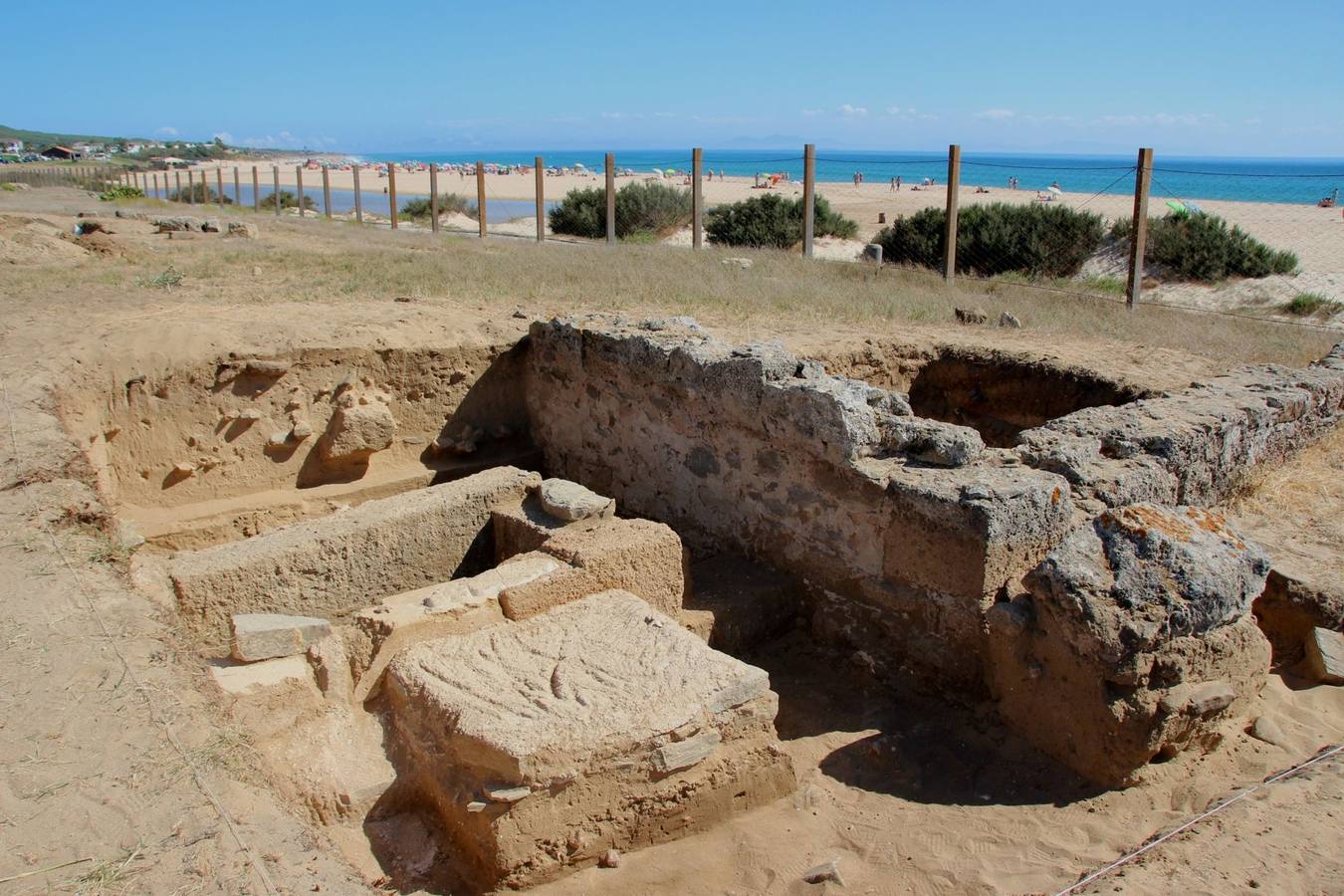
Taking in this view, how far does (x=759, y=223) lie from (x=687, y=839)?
15.9 metres

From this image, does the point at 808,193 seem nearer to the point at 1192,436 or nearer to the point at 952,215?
the point at 952,215

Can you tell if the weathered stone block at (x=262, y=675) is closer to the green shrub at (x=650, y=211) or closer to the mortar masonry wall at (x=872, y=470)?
the mortar masonry wall at (x=872, y=470)

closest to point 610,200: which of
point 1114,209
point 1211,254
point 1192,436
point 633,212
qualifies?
point 633,212

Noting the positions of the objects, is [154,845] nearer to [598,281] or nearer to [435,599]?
[435,599]

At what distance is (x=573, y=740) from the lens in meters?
3.26

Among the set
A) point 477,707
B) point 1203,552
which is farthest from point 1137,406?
point 477,707

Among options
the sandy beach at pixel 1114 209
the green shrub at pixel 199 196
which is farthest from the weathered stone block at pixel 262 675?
the green shrub at pixel 199 196

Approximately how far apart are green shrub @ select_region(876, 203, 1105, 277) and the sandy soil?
9.95 m

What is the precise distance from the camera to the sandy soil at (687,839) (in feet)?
8.36

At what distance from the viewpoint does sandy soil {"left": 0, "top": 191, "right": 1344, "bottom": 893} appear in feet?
8.36

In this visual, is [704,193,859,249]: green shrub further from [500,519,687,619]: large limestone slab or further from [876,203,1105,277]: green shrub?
[500,519,687,619]: large limestone slab

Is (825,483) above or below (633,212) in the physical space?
below

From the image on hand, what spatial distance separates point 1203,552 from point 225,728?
3.53 m

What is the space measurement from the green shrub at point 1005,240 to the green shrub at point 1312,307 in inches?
126
